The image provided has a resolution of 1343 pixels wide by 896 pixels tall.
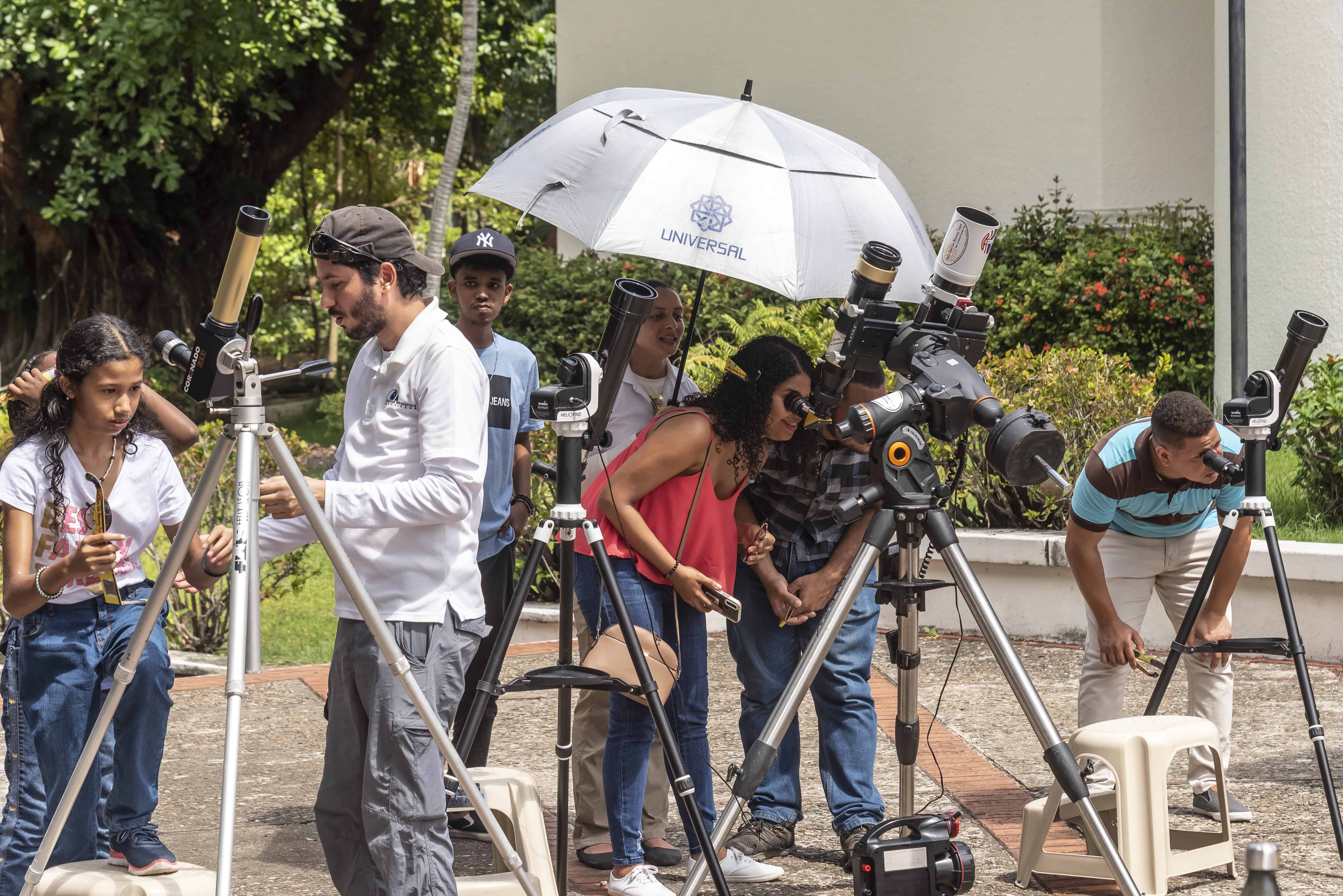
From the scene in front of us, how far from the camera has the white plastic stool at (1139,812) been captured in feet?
13.8

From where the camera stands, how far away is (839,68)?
529 inches

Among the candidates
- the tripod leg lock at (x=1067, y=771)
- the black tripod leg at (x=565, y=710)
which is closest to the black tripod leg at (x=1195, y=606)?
the tripod leg lock at (x=1067, y=771)

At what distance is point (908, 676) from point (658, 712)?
0.64 meters

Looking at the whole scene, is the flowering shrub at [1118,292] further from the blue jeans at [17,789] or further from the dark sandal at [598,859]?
the blue jeans at [17,789]

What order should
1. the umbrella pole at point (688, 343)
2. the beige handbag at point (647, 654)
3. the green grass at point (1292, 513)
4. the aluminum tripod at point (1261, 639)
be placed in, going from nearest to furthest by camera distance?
the beige handbag at point (647, 654)
the aluminum tripod at point (1261, 639)
the umbrella pole at point (688, 343)
the green grass at point (1292, 513)

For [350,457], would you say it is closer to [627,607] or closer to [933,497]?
[627,607]

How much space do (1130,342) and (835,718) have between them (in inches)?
284

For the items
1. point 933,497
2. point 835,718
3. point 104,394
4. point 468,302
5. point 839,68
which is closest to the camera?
point 933,497

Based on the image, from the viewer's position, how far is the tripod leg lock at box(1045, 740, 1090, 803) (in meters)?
3.30

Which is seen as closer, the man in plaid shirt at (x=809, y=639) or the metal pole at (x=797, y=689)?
the metal pole at (x=797, y=689)

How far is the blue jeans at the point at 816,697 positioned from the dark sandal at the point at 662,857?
1.05ft

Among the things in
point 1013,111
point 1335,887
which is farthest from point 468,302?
point 1013,111

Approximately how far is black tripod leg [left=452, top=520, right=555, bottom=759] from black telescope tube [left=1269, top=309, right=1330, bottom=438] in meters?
2.42

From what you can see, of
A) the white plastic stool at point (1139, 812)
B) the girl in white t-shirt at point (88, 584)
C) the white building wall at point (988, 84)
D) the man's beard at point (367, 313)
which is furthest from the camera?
the white building wall at point (988, 84)
